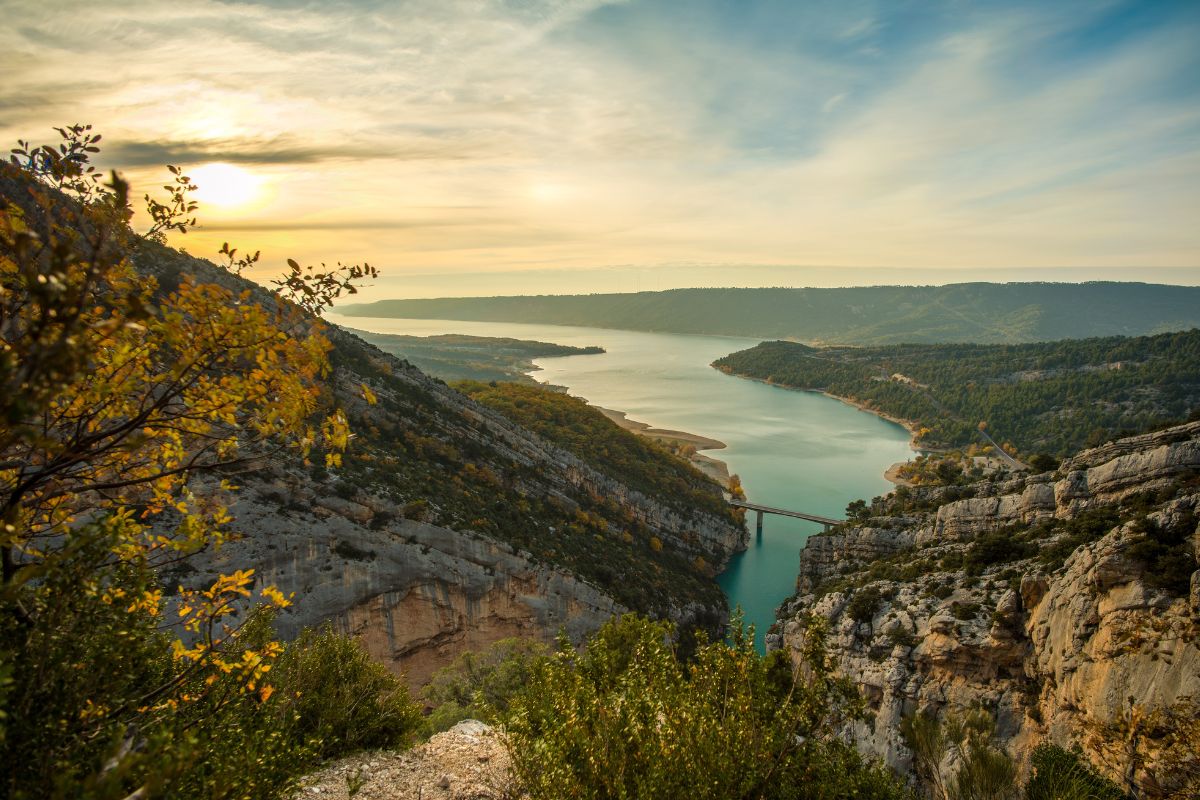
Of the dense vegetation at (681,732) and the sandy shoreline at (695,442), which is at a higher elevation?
the dense vegetation at (681,732)

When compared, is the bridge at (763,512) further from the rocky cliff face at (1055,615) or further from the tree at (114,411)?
the tree at (114,411)

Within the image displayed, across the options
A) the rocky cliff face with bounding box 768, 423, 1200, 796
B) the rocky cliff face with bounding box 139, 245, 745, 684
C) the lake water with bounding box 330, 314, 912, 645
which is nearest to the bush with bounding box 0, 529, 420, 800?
the rocky cliff face with bounding box 768, 423, 1200, 796

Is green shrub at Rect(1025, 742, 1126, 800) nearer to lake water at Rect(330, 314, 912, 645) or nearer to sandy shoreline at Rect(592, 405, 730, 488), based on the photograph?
lake water at Rect(330, 314, 912, 645)

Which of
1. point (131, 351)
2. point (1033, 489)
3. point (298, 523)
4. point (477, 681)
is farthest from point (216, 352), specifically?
point (1033, 489)

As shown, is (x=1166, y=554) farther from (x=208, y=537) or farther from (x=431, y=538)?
(x=431, y=538)

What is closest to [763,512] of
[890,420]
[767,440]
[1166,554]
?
[767,440]

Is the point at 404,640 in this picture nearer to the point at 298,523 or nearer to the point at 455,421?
Result: the point at 298,523

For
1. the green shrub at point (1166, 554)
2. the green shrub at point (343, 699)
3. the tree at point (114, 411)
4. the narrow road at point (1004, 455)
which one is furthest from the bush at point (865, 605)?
the narrow road at point (1004, 455)
